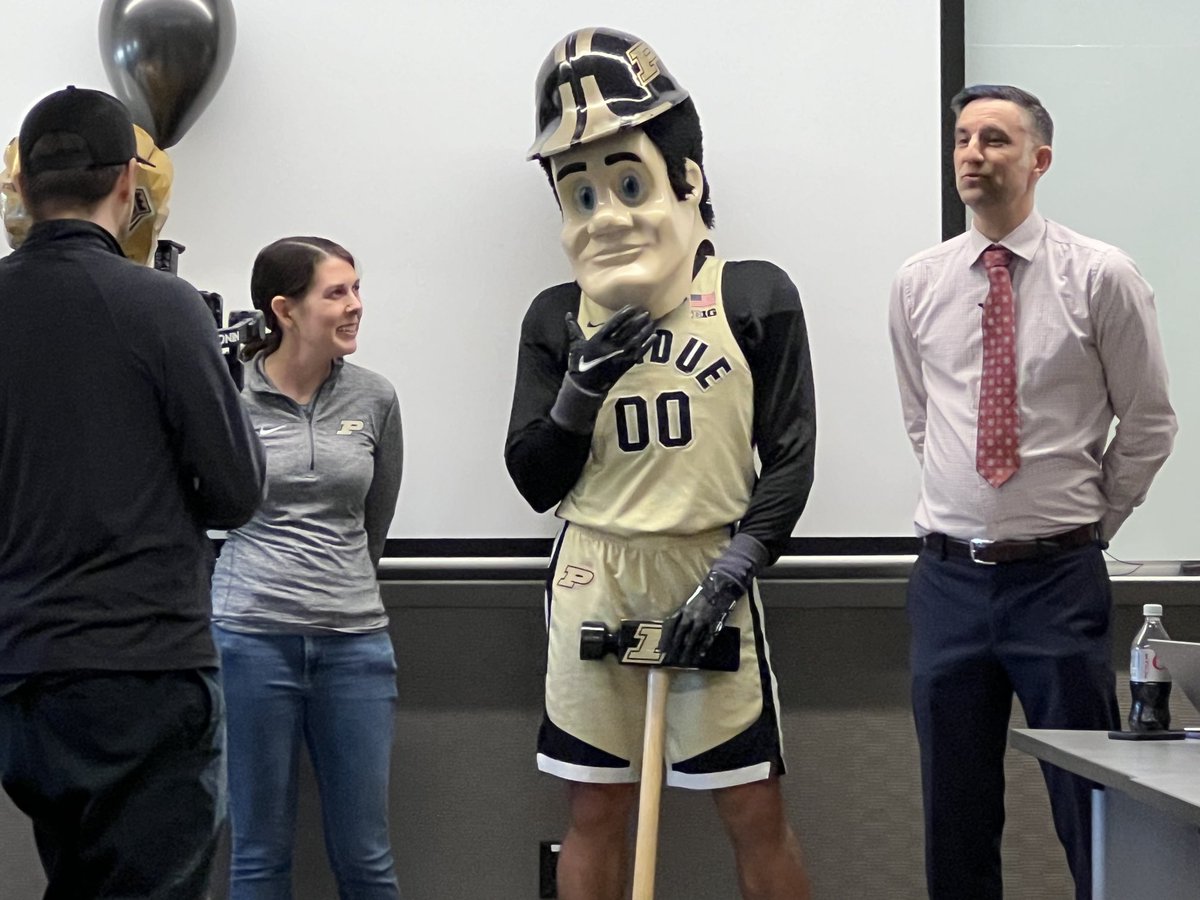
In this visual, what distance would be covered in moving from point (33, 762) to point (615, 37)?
155 centimetres

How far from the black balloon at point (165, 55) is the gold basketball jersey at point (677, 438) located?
3.64 feet

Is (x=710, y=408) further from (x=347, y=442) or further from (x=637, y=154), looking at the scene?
(x=347, y=442)

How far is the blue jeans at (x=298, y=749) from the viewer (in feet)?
8.04

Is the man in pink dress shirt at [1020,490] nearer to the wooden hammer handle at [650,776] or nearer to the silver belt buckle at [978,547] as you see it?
the silver belt buckle at [978,547]

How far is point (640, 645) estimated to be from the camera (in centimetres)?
230

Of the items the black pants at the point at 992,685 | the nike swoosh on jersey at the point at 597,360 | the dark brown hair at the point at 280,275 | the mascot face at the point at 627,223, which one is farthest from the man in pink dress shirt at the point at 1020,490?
the dark brown hair at the point at 280,275

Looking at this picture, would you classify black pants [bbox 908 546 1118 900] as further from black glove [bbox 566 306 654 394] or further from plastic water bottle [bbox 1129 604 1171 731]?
black glove [bbox 566 306 654 394]

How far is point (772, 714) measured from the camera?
238cm

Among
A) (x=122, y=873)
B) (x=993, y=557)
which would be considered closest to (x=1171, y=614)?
(x=993, y=557)

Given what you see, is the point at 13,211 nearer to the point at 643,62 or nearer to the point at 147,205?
the point at 147,205

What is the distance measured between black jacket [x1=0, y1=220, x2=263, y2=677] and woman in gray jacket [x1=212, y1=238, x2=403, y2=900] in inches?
30.5

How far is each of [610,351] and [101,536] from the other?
0.93m

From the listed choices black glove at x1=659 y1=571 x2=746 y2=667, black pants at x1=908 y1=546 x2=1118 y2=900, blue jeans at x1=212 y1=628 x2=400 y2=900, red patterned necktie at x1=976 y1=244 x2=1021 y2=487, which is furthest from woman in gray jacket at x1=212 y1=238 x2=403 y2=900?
red patterned necktie at x1=976 y1=244 x2=1021 y2=487

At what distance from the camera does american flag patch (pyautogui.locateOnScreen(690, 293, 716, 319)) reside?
2.44 m
